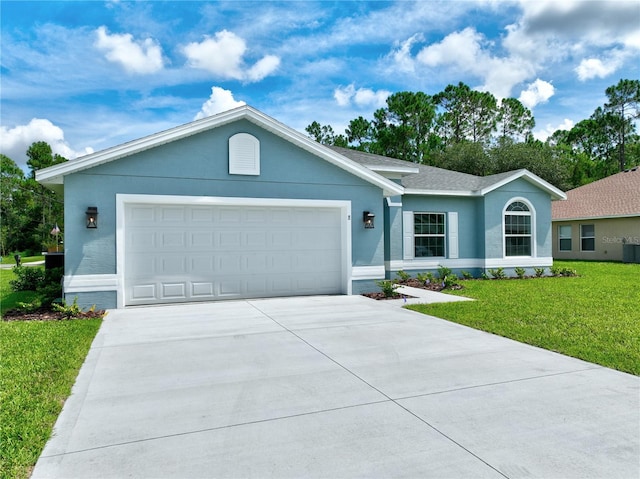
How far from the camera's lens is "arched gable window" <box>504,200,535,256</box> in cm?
1490

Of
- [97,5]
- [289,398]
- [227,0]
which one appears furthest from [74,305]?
[227,0]

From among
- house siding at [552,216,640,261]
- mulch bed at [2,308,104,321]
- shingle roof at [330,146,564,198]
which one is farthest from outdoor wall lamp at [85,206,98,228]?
house siding at [552,216,640,261]

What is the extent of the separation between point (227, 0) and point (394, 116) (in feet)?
92.6

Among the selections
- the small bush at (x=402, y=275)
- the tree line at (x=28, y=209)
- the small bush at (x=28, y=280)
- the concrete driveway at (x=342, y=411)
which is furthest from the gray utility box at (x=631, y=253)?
the tree line at (x=28, y=209)

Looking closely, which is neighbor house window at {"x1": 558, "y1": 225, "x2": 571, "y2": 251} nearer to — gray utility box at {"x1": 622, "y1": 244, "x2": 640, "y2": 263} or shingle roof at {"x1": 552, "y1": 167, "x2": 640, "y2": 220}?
shingle roof at {"x1": 552, "y1": 167, "x2": 640, "y2": 220}

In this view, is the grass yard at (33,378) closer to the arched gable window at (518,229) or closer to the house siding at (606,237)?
the arched gable window at (518,229)

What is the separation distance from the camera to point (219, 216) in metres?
9.84

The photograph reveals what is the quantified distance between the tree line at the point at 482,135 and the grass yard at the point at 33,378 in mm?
30071

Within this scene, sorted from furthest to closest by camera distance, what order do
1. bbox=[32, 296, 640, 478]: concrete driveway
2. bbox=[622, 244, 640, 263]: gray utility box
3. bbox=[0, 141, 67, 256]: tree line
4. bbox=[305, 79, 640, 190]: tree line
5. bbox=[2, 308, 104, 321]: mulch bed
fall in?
bbox=[0, 141, 67, 256]: tree line, bbox=[305, 79, 640, 190]: tree line, bbox=[622, 244, 640, 263]: gray utility box, bbox=[2, 308, 104, 321]: mulch bed, bbox=[32, 296, 640, 478]: concrete driveway

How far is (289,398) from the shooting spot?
402 cm

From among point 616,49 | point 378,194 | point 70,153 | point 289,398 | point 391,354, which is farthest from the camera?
point 70,153

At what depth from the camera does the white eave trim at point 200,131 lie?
27.8 feet

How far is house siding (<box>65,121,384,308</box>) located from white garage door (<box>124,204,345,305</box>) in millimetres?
400

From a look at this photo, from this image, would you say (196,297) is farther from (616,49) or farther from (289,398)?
(616,49)
